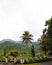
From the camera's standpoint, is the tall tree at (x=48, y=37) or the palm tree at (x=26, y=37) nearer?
the tall tree at (x=48, y=37)

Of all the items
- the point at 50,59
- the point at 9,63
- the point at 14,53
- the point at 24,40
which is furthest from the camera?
the point at 24,40

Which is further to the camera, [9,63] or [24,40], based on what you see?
[24,40]

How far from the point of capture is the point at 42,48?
129 ft

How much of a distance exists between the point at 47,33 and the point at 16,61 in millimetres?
11849

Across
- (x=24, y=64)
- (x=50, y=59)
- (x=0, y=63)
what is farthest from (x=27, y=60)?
(x=50, y=59)

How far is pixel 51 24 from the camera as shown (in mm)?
37312

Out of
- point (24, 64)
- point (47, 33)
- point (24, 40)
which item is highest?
point (24, 40)

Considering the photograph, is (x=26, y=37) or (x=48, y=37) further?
(x=26, y=37)

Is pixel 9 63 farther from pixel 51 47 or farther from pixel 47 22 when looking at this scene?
pixel 47 22

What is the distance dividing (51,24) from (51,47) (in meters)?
4.18

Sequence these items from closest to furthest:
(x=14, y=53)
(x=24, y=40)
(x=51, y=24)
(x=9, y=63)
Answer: (x=9, y=63) → (x=51, y=24) → (x=14, y=53) → (x=24, y=40)

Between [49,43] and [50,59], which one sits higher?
[49,43]

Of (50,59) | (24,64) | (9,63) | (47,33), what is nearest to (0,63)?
(9,63)

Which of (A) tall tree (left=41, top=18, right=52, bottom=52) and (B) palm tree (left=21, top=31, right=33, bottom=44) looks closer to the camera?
(A) tall tree (left=41, top=18, right=52, bottom=52)
